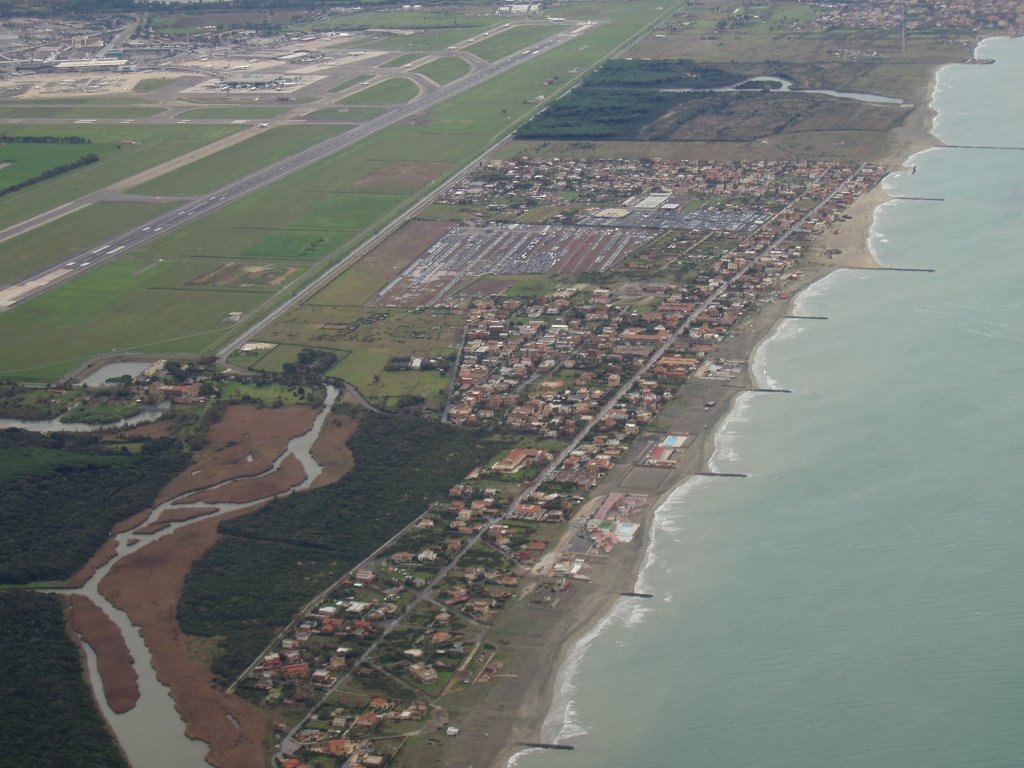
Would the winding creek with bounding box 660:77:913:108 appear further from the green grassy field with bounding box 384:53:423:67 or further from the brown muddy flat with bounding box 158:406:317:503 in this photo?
the brown muddy flat with bounding box 158:406:317:503

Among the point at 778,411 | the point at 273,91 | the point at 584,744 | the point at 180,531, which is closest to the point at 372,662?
the point at 584,744

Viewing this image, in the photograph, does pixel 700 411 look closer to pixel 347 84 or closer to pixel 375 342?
pixel 375 342

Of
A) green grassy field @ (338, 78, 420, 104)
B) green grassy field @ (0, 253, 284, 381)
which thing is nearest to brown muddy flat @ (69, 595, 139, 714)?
green grassy field @ (0, 253, 284, 381)

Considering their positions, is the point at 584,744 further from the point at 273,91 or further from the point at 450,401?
the point at 273,91

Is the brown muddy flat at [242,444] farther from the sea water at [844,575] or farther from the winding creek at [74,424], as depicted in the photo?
the sea water at [844,575]

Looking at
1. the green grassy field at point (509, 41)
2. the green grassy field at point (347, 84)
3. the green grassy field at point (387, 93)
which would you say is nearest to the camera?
the green grassy field at point (387, 93)

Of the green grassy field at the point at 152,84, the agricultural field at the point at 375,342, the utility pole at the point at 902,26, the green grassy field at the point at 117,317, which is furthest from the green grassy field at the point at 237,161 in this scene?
the utility pole at the point at 902,26

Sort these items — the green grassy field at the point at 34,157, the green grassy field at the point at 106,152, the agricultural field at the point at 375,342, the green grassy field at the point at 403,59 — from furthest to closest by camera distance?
the green grassy field at the point at 403,59
the green grassy field at the point at 34,157
the green grassy field at the point at 106,152
the agricultural field at the point at 375,342
